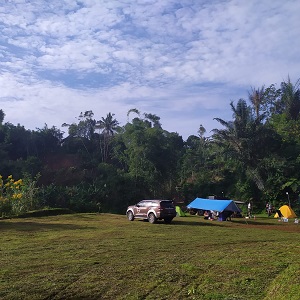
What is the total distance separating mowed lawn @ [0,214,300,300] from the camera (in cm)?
671

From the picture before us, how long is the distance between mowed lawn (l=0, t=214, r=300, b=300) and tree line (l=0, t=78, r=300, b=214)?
52.4 ft

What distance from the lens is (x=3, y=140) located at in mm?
50938

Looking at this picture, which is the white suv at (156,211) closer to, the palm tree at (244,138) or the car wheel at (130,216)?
the car wheel at (130,216)

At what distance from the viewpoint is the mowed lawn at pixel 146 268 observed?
22.0ft

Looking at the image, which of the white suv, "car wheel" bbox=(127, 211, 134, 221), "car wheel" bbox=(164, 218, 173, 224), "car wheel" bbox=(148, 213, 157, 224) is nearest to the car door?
the white suv

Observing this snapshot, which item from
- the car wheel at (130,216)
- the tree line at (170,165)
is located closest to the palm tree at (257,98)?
the tree line at (170,165)

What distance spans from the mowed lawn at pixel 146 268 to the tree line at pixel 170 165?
16.0m

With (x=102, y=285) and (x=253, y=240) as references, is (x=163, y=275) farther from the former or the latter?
(x=253, y=240)

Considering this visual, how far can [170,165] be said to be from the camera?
43.0 m

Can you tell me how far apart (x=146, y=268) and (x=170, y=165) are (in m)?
34.2

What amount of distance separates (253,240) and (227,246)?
254 centimetres

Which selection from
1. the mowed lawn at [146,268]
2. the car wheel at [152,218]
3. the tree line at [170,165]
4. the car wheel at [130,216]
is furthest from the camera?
the tree line at [170,165]

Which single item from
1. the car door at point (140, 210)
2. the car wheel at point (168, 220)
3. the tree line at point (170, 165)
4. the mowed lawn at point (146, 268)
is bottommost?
the mowed lawn at point (146, 268)

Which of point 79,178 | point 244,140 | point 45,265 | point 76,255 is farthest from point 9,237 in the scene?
point 79,178
